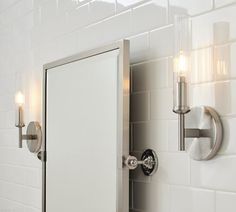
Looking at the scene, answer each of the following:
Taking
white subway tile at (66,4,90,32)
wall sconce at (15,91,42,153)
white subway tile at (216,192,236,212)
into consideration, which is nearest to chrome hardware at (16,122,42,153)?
wall sconce at (15,91,42,153)

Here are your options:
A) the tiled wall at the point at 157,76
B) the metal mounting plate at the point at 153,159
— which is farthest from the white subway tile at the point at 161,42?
the metal mounting plate at the point at 153,159

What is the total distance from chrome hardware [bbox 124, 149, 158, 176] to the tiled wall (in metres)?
0.02

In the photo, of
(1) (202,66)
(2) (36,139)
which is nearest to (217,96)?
(1) (202,66)

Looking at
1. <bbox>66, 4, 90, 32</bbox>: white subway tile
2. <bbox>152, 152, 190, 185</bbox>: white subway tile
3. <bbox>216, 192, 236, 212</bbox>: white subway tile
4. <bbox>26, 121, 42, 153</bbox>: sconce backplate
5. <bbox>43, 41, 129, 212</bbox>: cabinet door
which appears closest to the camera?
<bbox>216, 192, 236, 212</bbox>: white subway tile

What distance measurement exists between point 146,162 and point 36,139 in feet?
1.89

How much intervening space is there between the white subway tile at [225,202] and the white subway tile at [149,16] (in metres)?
0.42

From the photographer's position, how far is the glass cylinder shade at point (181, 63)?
3.09 ft

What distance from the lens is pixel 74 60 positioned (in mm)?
1341

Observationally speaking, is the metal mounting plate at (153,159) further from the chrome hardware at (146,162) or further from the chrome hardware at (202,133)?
the chrome hardware at (202,133)

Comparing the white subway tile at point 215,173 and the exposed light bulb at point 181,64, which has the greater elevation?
the exposed light bulb at point 181,64

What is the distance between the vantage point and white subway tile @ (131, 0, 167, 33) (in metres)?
1.11

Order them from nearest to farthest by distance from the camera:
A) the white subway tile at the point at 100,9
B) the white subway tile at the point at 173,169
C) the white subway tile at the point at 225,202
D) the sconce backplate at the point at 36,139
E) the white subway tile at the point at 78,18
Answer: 1. the white subway tile at the point at 225,202
2. the white subway tile at the point at 173,169
3. the white subway tile at the point at 100,9
4. the white subway tile at the point at 78,18
5. the sconce backplate at the point at 36,139

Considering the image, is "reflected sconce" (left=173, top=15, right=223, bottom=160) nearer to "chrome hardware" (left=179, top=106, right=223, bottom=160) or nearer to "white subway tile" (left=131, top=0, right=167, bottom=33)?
"chrome hardware" (left=179, top=106, right=223, bottom=160)

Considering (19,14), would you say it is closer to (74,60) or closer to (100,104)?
(74,60)
